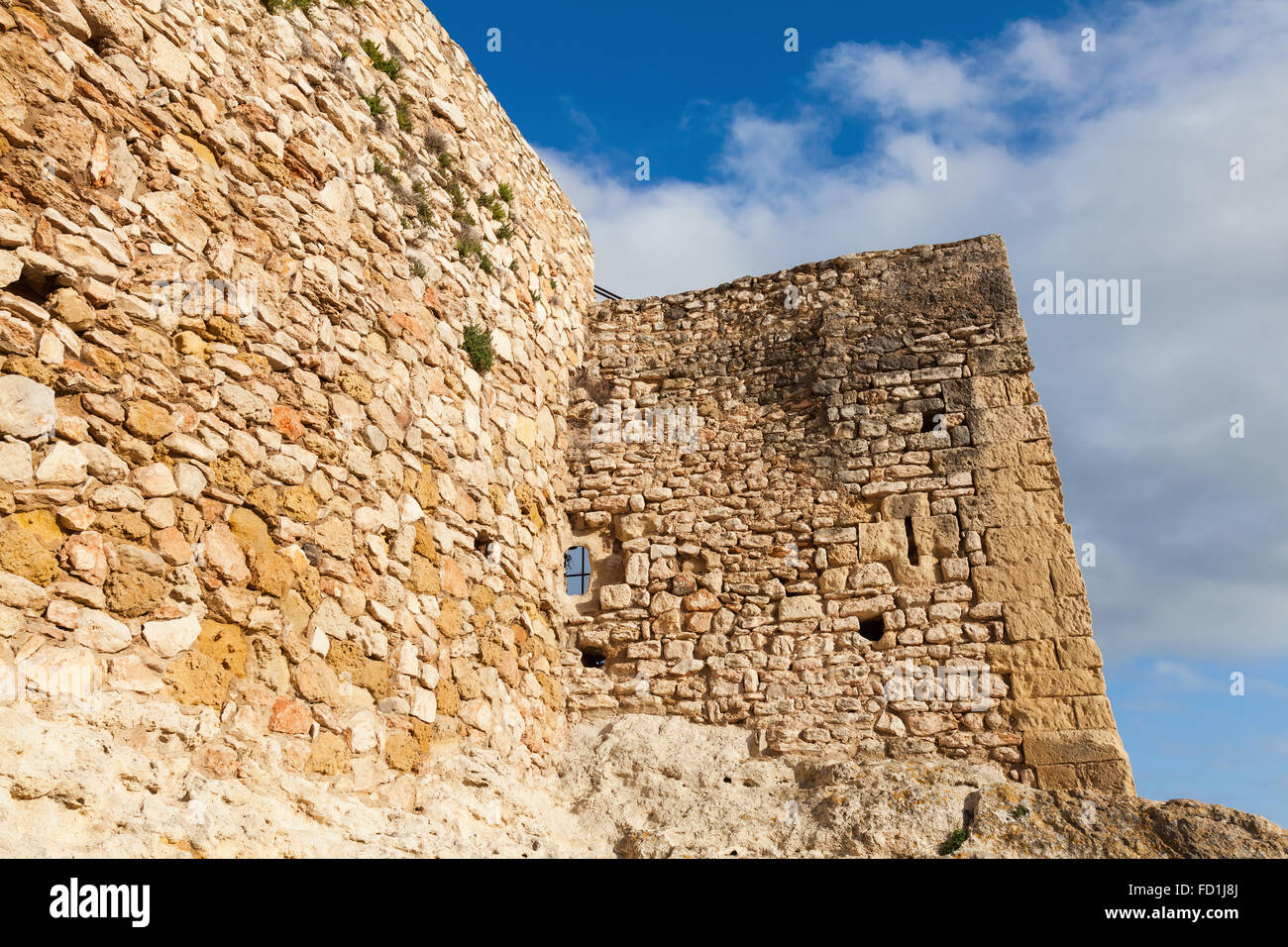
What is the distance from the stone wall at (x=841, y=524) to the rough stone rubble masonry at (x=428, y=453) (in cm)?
2

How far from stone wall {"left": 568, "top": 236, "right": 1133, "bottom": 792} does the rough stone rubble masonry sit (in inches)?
0.9

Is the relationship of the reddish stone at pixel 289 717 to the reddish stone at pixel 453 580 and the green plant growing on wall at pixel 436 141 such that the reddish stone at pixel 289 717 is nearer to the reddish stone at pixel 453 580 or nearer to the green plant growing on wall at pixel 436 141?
the reddish stone at pixel 453 580

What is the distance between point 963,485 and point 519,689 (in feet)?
9.90

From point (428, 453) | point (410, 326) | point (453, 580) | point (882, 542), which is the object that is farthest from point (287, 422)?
point (882, 542)

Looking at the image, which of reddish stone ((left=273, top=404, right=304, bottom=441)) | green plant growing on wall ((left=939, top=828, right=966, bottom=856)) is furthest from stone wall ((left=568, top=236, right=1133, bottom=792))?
reddish stone ((left=273, top=404, right=304, bottom=441))

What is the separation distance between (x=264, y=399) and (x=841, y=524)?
363cm

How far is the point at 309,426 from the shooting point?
441 centimetres

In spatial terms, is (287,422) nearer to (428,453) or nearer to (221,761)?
(428,453)

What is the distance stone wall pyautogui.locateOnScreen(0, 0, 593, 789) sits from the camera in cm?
335

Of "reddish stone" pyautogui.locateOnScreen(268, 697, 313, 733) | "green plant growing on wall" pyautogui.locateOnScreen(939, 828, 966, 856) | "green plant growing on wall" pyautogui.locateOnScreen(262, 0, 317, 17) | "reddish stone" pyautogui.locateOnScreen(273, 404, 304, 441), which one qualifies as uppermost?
"green plant growing on wall" pyautogui.locateOnScreen(262, 0, 317, 17)

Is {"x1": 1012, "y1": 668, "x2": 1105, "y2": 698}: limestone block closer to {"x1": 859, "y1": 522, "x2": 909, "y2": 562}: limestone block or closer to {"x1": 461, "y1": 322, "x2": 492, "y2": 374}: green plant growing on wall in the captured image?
{"x1": 859, "y1": 522, "x2": 909, "y2": 562}: limestone block

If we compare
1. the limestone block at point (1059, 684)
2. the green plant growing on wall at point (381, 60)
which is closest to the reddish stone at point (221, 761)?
the green plant growing on wall at point (381, 60)

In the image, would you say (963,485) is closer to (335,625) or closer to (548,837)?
(548,837)

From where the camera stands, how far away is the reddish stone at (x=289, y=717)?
387 cm
